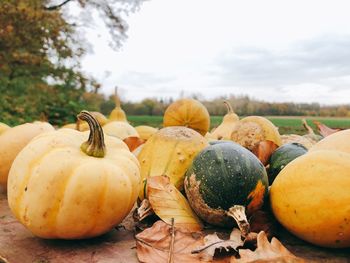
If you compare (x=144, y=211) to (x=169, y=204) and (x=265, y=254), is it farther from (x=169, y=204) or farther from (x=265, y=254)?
(x=265, y=254)

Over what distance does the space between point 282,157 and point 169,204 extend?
2.42ft

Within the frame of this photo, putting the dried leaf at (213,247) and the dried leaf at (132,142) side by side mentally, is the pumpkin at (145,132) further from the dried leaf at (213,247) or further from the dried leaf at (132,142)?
the dried leaf at (213,247)

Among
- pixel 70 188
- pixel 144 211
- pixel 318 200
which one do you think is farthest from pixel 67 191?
pixel 318 200

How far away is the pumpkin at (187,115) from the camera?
354 cm

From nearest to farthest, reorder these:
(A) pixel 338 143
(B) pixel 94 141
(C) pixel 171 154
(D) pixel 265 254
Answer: (D) pixel 265 254, (B) pixel 94 141, (A) pixel 338 143, (C) pixel 171 154

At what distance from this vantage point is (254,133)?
2.77m

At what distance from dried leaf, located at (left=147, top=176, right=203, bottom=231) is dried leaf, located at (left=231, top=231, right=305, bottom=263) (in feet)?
1.30

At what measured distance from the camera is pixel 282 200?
1657 mm

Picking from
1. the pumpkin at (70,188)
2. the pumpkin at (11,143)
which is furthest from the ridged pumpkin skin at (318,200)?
the pumpkin at (11,143)

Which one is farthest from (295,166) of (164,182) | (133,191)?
(133,191)

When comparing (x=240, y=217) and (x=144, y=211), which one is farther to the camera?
(x=144, y=211)

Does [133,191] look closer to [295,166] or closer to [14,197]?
[14,197]

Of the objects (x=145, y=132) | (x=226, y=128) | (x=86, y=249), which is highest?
(x=226, y=128)

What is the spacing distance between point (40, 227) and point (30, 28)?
11.6 meters
